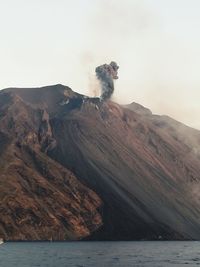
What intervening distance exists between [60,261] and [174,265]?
32.9 meters

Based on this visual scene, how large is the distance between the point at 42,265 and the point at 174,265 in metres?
34.4

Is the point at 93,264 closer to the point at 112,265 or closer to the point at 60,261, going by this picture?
the point at 112,265

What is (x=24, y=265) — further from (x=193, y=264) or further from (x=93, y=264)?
(x=193, y=264)

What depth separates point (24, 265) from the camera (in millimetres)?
156125

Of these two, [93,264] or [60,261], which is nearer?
[93,264]

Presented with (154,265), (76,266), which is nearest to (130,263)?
(154,265)

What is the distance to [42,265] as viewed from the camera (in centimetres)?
15500

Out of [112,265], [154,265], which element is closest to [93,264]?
[112,265]

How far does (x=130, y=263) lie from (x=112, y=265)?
918 centimetres

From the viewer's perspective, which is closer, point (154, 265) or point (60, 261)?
point (154, 265)

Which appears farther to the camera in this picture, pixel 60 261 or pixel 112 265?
pixel 60 261

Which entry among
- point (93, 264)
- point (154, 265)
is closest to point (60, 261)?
point (93, 264)

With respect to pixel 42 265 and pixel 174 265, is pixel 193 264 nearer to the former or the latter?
pixel 174 265

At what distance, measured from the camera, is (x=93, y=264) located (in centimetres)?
15888
